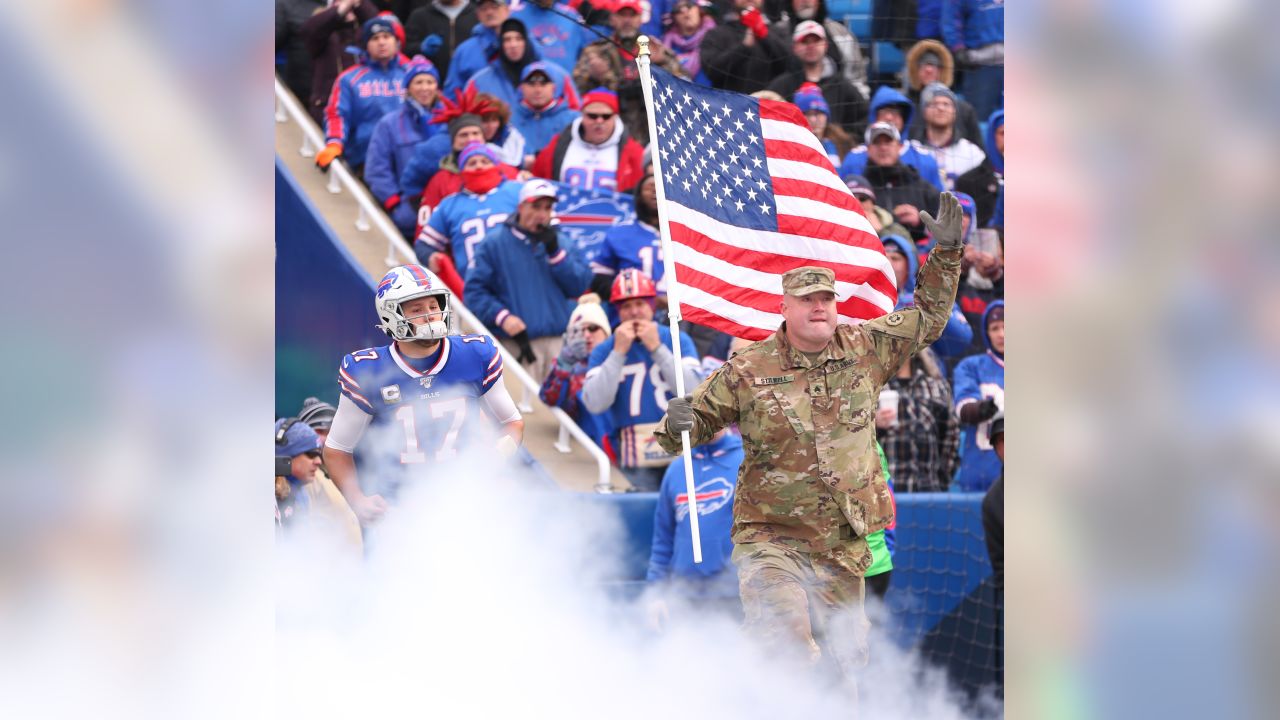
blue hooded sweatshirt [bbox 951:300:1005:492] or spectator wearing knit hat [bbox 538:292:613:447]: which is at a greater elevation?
spectator wearing knit hat [bbox 538:292:613:447]

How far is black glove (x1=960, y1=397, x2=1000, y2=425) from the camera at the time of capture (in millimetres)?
9016

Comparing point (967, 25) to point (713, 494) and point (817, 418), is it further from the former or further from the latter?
point (817, 418)

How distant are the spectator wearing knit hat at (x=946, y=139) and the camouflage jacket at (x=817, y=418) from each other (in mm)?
4760

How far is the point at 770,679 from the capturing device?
22.4ft

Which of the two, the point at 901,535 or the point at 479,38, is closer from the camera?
the point at 901,535

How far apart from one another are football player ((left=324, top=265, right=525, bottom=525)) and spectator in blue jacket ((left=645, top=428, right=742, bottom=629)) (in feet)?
3.28

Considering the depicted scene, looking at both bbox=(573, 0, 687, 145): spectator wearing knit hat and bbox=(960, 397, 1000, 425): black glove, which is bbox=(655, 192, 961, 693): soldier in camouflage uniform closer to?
bbox=(960, 397, 1000, 425): black glove

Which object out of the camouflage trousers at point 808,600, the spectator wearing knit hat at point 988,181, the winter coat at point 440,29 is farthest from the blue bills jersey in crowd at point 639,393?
the winter coat at point 440,29

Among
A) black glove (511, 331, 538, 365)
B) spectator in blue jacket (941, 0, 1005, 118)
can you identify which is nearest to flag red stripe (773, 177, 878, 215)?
black glove (511, 331, 538, 365)

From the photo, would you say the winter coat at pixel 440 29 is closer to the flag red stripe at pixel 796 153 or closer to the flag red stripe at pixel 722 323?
the flag red stripe at pixel 796 153
